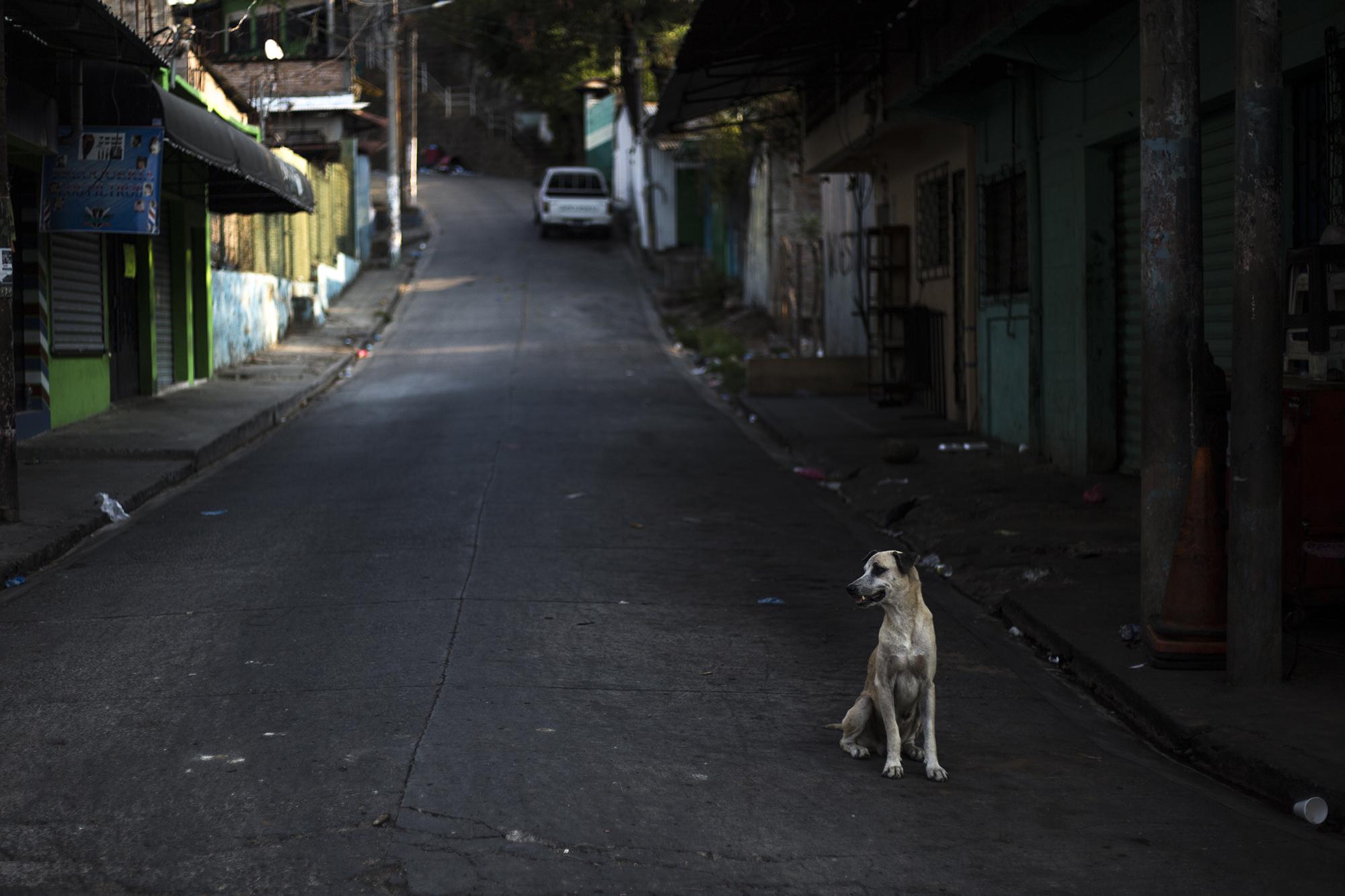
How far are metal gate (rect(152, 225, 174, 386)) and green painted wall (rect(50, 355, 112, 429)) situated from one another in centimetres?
279

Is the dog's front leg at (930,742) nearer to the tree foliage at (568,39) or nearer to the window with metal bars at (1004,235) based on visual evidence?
the window with metal bars at (1004,235)

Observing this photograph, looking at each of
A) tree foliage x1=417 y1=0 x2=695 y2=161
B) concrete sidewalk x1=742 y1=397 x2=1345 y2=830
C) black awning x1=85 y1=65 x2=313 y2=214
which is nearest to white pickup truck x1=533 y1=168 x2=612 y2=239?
tree foliage x1=417 y1=0 x2=695 y2=161

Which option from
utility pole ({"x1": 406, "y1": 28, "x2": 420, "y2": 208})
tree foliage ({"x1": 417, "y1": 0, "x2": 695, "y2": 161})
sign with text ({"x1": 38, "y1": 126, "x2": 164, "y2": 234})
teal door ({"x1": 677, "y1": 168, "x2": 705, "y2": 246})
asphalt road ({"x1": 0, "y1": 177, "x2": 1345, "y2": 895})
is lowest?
asphalt road ({"x1": 0, "y1": 177, "x2": 1345, "y2": 895})

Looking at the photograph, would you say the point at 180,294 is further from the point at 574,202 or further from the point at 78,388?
the point at 574,202

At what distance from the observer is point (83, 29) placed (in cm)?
1249

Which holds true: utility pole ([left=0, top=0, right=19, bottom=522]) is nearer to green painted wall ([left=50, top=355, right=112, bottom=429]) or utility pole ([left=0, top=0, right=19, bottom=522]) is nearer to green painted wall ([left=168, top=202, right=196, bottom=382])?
green painted wall ([left=50, top=355, right=112, bottom=429])

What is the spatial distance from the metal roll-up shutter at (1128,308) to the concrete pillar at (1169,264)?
5.61 m

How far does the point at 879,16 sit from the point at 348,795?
12391 millimetres

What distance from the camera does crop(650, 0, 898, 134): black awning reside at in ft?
47.1

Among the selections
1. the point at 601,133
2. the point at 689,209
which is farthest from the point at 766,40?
the point at 601,133

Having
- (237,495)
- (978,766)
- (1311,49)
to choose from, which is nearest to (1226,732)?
(978,766)

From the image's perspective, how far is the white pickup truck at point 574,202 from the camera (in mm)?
43938

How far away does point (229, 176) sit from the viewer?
19.6 m

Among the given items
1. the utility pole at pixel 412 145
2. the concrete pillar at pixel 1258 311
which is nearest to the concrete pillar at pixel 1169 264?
the concrete pillar at pixel 1258 311
